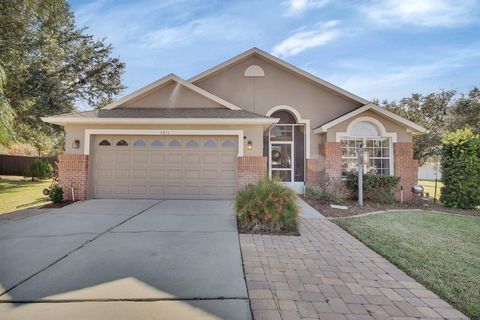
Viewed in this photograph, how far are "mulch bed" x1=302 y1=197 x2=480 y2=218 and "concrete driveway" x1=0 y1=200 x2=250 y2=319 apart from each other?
13.5 ft

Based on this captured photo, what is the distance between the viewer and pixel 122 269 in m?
4.02

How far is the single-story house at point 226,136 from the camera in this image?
1034 cm

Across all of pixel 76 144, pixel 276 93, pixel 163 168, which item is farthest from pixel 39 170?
pixel 276 93

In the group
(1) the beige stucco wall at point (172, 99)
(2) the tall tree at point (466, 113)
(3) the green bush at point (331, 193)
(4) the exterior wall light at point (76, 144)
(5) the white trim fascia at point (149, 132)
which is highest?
(2) the tall tree at point (466, 113)

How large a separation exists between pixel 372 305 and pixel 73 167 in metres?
10.8

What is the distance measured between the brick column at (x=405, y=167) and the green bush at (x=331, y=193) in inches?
103

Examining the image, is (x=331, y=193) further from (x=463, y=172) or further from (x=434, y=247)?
(x=434, y=247)

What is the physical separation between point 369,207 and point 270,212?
5.86m

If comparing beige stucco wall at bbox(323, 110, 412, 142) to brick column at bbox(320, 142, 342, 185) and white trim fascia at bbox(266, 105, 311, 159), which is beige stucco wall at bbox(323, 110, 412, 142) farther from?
white trim fascia at bbox(266, 105, 311, 159)

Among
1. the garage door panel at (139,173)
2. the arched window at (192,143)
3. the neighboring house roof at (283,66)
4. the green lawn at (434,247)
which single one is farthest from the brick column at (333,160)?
the garage door panel at (139,173)

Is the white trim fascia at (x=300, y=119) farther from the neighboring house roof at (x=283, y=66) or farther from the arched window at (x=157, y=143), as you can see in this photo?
the arched window at (x=157, y=143)

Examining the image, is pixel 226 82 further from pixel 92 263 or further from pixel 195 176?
pixel 92 263

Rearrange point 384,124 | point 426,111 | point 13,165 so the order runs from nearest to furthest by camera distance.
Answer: point 384,124 < point 426,111 < point 13,165

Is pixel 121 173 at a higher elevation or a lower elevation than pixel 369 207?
higher
